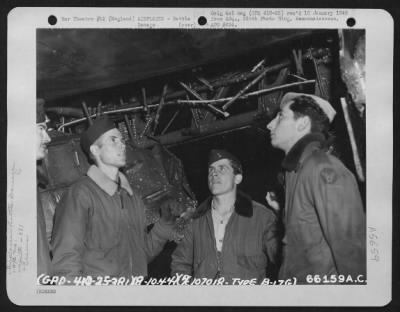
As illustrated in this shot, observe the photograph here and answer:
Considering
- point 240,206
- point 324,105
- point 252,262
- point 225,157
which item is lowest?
point 252,262

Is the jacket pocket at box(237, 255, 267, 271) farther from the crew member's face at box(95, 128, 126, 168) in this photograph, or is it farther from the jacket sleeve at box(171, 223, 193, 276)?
the crew member's face at box(95, 128, 126, 168)

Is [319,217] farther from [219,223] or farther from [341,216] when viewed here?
[219,223]

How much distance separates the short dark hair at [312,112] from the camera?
132 centimetres

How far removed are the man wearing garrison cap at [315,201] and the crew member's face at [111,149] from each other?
1.01ft

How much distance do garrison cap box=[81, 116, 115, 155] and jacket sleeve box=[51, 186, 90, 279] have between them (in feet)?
0.32

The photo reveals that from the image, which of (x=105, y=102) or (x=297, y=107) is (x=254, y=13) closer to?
(x=297, y=107)

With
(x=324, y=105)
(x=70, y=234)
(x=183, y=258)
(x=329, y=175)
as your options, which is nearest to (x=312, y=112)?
(x=324, y=105)

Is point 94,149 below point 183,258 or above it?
above

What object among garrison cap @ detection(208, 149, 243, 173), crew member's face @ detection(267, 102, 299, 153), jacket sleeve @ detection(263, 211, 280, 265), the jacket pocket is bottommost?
the jacket pocket

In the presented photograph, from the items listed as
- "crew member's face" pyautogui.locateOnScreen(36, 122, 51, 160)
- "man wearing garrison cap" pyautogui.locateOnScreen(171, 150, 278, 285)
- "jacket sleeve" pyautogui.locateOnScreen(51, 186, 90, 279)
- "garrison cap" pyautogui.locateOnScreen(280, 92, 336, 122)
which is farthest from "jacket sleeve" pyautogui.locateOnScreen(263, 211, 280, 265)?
"crew member's face" pyautogui.locateOnScreen(36, 122, 51, 160)

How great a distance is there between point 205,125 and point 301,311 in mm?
426

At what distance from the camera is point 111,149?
1343 millimetres

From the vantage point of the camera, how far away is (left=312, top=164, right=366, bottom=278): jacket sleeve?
1.29 metres

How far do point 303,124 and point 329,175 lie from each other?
12cm
